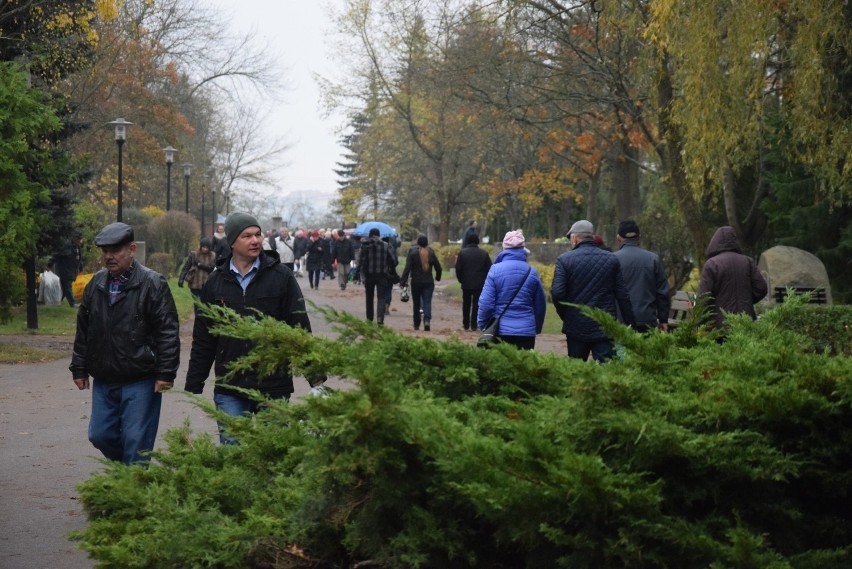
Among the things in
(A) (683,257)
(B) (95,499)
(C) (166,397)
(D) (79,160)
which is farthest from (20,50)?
(B) (95,499)

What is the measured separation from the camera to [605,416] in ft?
10.7

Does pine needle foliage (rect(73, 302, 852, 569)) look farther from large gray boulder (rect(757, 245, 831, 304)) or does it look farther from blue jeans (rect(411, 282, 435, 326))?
blue jeans (rect(411, 282, 435, 326))

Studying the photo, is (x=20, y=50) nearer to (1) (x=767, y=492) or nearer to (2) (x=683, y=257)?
(2) (x=683, y=257)

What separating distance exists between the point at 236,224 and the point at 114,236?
0.68 meters

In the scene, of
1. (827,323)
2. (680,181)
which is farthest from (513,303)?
(680,181)

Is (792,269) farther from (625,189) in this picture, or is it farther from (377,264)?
(625,189)

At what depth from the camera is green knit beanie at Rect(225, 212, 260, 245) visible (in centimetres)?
710

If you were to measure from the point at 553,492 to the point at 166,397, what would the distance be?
1105 cm

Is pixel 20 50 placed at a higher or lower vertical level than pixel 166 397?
higher

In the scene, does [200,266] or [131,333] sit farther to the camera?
[200,266]

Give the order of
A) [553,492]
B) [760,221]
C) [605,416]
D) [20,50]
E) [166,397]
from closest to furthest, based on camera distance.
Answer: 1. [553,492]
2. [605,416]
3. [166,397]
4. [20,50]
5. [760,221]

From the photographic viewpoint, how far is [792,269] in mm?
20500

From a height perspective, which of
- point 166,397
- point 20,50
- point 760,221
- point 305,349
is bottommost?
point 166,397

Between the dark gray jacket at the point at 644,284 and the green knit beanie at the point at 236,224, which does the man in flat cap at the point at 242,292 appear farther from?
the dark gray jacket at the point at 644,284
